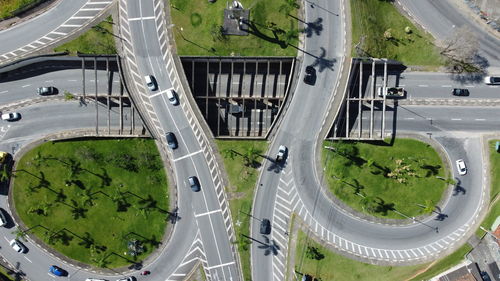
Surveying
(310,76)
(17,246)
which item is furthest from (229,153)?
(17,246)

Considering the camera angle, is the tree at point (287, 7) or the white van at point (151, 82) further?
the white van at point (151, 82)

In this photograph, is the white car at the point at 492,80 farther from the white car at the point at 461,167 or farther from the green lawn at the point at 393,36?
the white car at the point at 461,167

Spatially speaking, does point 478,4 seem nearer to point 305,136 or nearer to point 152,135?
point 305,136

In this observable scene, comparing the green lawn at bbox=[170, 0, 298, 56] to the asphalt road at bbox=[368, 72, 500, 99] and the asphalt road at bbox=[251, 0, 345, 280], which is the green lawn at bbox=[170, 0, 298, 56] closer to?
the asphalt road at bbox=[251, 0, 345, 280]

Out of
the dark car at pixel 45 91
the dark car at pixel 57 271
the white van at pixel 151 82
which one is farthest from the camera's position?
the dark car at pixel 45 91

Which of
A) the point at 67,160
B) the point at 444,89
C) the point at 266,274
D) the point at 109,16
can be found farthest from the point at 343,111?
the point at 67,160

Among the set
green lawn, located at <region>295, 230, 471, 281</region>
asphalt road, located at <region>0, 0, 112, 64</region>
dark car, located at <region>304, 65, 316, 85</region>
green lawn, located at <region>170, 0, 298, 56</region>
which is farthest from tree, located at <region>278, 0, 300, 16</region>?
green lawn, located at <region>295, 230, 471, 281</region>

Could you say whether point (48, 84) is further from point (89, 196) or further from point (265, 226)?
point (265, 226)

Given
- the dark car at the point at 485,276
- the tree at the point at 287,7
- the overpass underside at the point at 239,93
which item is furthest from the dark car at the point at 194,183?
the dark car at the point at 485,276
